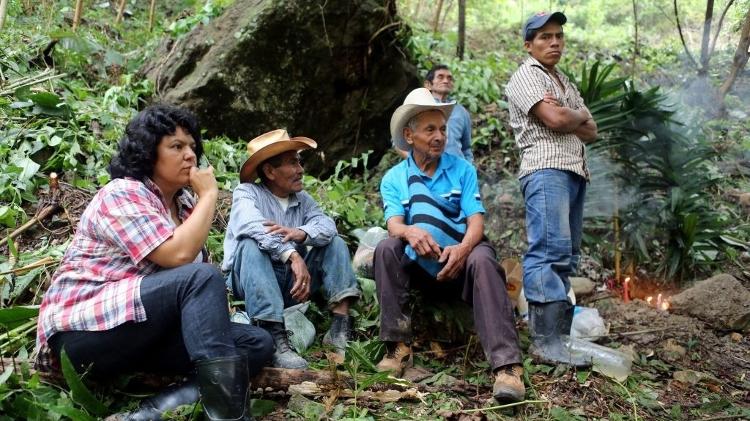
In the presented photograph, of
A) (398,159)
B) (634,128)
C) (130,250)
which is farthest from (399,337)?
(398,159)

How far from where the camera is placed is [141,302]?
8.77 feet

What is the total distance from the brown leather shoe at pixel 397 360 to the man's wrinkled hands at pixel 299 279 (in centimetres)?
59

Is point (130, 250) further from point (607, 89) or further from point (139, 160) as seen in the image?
point (607, 89)

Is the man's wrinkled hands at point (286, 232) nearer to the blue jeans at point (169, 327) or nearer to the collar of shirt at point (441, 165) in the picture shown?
the collar of shirt at point (441, 165)

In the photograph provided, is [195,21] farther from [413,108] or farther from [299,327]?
[299,327]

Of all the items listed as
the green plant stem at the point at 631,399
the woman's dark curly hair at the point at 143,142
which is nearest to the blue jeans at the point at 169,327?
the woman's dark curly hair at the point at 143,142

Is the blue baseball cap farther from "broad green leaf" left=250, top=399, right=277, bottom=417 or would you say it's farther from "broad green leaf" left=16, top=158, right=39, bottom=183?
"broad green leaf" left=16, top=158, right=39, bottom=183

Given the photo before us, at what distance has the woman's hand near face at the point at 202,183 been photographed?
290 cm

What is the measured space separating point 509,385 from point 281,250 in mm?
1493

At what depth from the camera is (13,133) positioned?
16.4ft

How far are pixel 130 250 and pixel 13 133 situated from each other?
3.06m

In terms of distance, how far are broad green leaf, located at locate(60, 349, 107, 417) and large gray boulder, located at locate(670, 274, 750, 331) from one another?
13.5 ft

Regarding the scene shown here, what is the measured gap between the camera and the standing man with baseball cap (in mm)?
3721

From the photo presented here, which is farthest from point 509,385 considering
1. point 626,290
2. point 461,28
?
point 461,28
